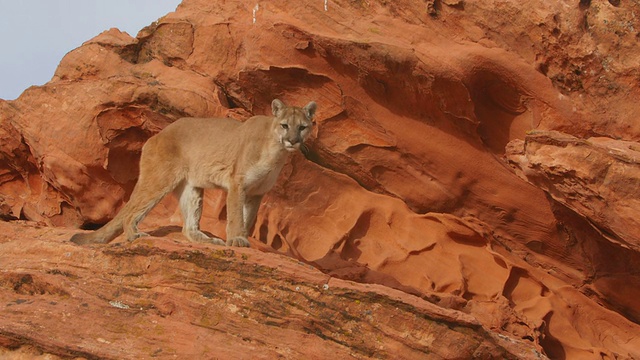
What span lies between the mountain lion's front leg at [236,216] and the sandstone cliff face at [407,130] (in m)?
1.23

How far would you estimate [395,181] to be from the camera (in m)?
10.9

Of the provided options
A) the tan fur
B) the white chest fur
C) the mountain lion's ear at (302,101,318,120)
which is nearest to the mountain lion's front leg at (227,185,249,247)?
the tan fur

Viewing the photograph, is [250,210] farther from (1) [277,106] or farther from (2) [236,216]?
(1) [277,106]

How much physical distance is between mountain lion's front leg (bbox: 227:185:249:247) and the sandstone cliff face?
123 cm

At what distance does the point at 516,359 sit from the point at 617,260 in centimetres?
344

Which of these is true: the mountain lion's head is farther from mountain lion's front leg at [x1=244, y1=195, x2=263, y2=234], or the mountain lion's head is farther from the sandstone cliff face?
the sandstone cliff face

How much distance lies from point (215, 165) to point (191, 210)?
0.66m

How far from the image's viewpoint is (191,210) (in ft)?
30.5

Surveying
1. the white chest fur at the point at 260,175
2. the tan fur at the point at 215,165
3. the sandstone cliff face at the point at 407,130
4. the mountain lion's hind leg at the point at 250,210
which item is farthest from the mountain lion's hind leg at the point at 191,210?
the sandstone cliff face at the point at 407,130

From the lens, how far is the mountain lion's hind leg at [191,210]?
8953 millimetres

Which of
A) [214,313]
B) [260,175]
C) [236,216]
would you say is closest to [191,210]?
[236,216]

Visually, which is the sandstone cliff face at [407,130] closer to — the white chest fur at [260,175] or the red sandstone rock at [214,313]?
the white chest fur at [260,175]

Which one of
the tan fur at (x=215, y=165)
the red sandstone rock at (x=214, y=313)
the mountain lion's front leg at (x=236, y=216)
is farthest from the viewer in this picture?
the tan fur at (x=215, y=165)

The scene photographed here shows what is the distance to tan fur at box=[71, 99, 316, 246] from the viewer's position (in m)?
8.87
